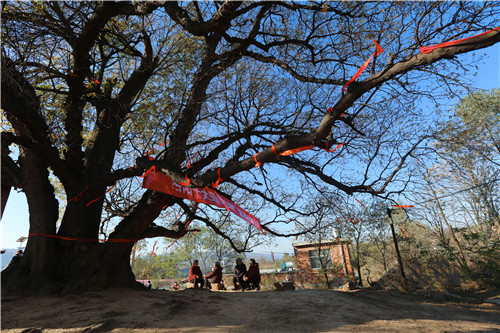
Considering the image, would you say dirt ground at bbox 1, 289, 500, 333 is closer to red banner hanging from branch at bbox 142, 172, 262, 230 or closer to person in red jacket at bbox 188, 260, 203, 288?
red banner hanging from branch at bbox 142, 172, 262, 230

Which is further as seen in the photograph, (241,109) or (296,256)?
(296,256)

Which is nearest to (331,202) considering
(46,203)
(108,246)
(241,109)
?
(241,109)

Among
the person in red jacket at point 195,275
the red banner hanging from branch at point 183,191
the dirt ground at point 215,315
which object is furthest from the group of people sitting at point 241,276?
the dirt ground at point 215,315

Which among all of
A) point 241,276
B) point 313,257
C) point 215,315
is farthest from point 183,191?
point 313,257

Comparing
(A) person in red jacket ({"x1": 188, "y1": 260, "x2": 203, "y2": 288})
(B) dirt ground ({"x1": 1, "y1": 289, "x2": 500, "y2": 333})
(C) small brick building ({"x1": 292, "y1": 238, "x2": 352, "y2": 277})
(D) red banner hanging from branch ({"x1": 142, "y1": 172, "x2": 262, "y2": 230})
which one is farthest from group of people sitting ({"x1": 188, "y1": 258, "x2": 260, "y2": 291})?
(C) small brick building ({"x1": 292, "y1": 238, "x2": 352, "y2": 277})

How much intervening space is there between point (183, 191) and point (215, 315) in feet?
9.33

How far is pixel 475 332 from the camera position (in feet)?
13.3

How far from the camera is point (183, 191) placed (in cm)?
639

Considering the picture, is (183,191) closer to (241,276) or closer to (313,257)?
(241,276)

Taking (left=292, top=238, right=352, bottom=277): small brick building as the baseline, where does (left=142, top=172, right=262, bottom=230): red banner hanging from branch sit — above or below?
above

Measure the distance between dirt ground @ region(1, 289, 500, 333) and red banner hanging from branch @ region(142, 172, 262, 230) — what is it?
2.07m

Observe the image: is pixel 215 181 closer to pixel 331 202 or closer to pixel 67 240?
pixel 331 202

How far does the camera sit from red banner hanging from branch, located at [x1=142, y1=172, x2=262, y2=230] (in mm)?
6164

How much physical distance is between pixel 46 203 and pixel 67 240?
3.33 ft
